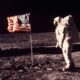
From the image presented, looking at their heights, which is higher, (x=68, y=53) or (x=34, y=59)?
(x=68, y=53)

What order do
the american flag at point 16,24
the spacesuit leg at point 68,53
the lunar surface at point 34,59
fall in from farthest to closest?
the american flag at point 16,24, the spacesuit leg at point 68,53, the lunar surface at point 34,59

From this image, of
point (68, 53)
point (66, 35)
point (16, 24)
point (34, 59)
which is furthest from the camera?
point (16, 24)

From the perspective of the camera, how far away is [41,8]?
776 inches

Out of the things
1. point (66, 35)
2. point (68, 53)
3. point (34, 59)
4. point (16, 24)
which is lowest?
point (34, 59)

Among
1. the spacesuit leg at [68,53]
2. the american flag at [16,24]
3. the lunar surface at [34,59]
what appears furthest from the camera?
the american flag at [16,24]

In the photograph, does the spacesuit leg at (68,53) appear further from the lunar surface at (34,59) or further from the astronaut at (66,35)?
the lunar surface at (34,59)

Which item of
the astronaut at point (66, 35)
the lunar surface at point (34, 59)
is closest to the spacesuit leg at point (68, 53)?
the astronaut at point (66, 35)

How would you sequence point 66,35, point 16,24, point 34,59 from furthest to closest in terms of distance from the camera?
1. point 16,24
2. point 34,59
3. point 66,35

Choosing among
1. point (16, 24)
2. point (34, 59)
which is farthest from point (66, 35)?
point (16, 24)

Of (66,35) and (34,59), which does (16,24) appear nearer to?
(34,59)

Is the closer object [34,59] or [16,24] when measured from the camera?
[34,59]

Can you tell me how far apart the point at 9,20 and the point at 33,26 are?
2207mm

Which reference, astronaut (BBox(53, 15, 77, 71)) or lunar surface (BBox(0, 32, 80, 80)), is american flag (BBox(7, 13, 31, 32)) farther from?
astronaut (BBox(53, 15, 77, 71))

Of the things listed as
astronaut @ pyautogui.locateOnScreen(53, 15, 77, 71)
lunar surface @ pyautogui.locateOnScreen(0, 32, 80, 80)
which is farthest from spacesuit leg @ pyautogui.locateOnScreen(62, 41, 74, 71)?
lunar surface @ pyautogui.locateOnScreen(0, 32, 80, 80)
